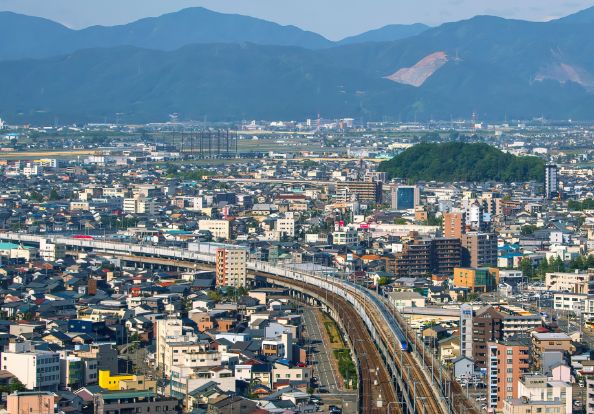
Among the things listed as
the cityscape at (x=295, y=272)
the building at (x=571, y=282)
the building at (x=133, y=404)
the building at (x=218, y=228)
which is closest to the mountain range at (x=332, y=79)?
the cityscape at (x=295, y=272)

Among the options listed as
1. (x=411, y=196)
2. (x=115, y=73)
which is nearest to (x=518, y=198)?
(x=411, y=196)

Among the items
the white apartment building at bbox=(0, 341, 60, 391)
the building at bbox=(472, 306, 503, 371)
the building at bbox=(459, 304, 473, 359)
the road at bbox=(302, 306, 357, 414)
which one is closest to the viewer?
the road at bbox=(302, 306, 357, 414)

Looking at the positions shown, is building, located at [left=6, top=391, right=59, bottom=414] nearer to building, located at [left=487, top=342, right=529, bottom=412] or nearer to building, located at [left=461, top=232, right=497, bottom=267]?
building, located at [left=487, top=342, right=529, bottom=412]

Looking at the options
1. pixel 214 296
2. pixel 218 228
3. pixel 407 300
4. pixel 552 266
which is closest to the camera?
pixel 407 300

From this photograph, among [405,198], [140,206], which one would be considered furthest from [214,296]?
[405,198]

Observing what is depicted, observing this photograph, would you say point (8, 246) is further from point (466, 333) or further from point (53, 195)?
point (466, 333)

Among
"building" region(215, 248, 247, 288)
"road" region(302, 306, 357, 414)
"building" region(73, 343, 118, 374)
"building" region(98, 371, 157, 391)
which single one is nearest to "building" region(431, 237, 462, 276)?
"building" region(215, 248, 247, 288)
